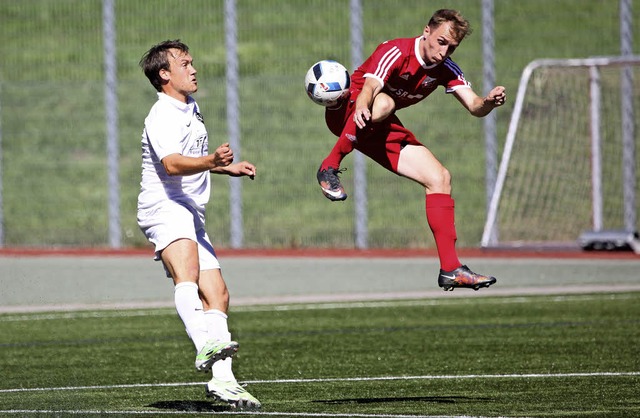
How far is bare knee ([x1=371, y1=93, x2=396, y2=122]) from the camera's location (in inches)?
359

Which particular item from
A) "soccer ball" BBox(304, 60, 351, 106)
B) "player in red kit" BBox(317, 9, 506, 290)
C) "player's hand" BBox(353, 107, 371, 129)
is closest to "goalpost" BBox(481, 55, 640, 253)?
"player in red kit" BBox(317, 9, 506, 290)

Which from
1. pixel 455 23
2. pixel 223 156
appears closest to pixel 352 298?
pixel 455 23

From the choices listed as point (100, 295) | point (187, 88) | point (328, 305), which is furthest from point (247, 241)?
point (187, 88)

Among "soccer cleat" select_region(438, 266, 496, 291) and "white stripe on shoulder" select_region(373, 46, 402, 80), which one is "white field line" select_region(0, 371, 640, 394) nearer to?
"soccer cleat" select_region(438, 266, 496, 291)

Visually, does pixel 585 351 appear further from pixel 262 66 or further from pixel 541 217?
pixel 262 66

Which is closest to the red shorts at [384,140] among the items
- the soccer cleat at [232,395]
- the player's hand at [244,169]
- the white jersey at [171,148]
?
the white jersey at [171,148]

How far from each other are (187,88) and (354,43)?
1448 cm

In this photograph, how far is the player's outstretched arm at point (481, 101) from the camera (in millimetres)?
8904

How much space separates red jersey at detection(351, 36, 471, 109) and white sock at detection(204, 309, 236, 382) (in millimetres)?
1878

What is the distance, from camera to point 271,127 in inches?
945

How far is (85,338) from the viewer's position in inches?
512

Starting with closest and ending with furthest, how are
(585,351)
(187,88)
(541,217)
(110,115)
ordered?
(187,88) → (585,351) → (541,217) → (110,115)

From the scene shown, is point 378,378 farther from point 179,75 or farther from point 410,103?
point 179,75

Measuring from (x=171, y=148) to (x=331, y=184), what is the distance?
1166 millimetres
